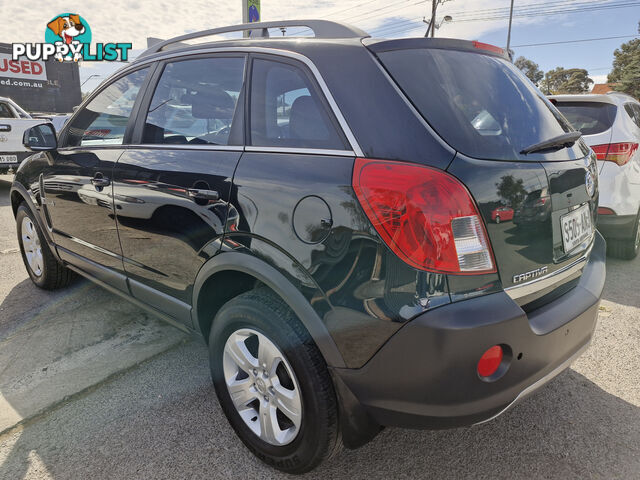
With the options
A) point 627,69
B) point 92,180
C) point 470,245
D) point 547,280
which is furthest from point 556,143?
point 627,69

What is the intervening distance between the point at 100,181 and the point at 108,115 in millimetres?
506

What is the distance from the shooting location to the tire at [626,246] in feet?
15.1

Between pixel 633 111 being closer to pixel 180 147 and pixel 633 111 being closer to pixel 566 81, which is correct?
pixel 180 147

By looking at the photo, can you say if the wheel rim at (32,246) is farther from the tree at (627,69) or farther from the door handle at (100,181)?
the tree at (627,69)

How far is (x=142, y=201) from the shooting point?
94.1 inches

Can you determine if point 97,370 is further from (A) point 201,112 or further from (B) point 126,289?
(A) point 201,112

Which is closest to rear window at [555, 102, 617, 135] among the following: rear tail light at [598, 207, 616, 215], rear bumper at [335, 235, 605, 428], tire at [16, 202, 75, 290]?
rear tail light at [598, 207, 616, 215]

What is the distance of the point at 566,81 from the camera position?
69.9m

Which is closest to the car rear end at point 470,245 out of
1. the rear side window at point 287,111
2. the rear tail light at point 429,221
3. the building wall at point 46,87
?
the rear tail light at point 429,221

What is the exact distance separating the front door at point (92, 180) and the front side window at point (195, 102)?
241mm

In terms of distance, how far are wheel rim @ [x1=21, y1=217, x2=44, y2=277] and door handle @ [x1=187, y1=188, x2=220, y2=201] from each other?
234 cm

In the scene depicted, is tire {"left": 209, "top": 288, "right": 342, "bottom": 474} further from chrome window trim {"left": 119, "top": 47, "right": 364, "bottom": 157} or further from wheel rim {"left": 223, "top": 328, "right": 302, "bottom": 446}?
chrome window trim {"left": 119, "top": 47, "right": 364, "bottom": 157}

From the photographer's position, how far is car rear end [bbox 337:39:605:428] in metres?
1.47

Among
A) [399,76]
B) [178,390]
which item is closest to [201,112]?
[399,76]
